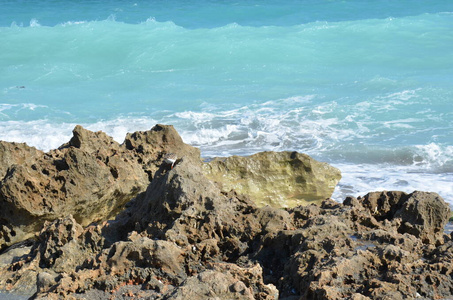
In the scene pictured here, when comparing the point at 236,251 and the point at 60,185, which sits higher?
the point at 60,185

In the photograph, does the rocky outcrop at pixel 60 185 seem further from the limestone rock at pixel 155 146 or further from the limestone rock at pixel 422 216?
the limestone rock at pixel 422 216

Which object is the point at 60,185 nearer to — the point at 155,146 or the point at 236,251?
the point at 155,146

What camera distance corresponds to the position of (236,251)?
4.25 meters

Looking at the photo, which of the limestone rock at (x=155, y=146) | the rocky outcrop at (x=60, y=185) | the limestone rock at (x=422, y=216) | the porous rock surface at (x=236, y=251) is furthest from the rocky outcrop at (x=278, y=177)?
the limestone rock at (x=422, y=216)

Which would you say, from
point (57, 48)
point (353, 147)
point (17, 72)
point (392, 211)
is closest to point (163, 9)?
point (57, 48)

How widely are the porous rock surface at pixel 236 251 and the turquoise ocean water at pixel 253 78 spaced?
418cm

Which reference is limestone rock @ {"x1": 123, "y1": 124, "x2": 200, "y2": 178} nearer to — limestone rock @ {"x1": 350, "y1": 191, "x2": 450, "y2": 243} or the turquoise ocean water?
limestone rock @ {"x1": 350, "y1": 191, "x2": 450, "y2": 243}

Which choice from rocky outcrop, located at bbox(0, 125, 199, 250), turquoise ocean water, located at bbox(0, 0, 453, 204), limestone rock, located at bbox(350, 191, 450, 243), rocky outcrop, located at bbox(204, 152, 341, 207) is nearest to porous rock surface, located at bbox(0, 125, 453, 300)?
limestone rock, located at bbox(350, 191, 450, 243)

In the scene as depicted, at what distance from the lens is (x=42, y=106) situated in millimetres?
15844

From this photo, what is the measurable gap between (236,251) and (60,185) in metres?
2.23

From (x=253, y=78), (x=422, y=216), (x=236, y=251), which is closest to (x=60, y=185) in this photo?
(x=236, y=251)

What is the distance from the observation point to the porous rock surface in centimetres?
333

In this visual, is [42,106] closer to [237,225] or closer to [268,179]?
[268,179]

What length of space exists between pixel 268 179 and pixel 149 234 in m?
2.87
